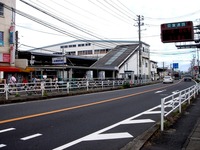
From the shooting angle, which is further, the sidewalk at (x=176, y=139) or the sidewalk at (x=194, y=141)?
the sidewalk at (x=176, y=139)

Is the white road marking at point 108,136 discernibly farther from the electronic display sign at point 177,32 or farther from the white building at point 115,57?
the white building at point 115,57

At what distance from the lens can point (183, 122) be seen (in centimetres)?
953

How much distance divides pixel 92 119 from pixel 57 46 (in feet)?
282

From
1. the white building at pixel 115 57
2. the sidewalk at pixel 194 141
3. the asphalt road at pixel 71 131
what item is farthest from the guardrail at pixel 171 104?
the white building at pixel 115 57

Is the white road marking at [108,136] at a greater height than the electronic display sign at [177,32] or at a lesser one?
lesser

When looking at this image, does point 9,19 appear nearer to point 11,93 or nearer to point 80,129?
point 11,93

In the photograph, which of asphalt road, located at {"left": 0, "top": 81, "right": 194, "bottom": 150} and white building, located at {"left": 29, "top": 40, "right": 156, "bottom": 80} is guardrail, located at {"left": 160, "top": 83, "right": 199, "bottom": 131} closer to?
asphalt road, located at {"left": 0, "top": 81, "right": 194, "bottom": 150}

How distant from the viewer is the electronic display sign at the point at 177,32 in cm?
2484

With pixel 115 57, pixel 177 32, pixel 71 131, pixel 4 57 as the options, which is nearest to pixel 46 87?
pixel 4 57

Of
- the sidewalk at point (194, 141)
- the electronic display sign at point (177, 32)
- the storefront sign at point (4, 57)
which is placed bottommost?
the sidewalk at point (194, 141)

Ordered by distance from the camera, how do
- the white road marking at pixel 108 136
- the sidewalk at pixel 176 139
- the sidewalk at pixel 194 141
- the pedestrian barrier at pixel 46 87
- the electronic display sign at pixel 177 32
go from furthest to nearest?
1. the electronic display sign at pixel 177 32
2. the pedestrian barrier at pixel 46 87
3. the white road marking at pixel 108 136
4. the sidewalk at pixel 176 139
5. the sidewalk at pixel 194 141

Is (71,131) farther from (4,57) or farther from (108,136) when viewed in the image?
(4,57)

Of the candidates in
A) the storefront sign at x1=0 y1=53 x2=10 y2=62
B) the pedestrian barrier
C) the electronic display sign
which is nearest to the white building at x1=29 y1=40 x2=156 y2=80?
the pedestrian barrier

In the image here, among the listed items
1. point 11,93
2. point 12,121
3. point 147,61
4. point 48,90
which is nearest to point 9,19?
point 48,90
